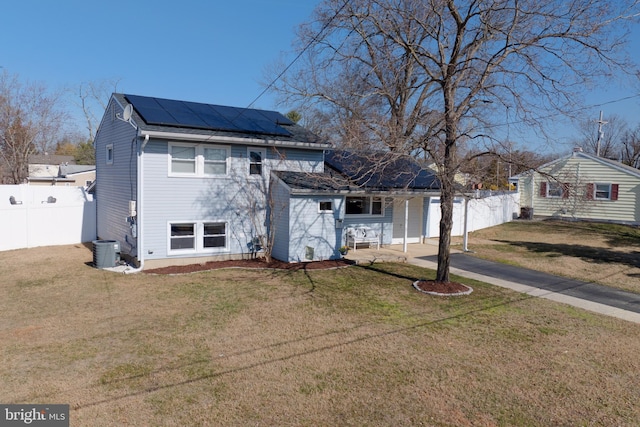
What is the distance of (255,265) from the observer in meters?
13.4

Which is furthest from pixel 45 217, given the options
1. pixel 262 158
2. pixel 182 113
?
pixel 262 158

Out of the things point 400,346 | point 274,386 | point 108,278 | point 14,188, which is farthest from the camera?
point 14,188

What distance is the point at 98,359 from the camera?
248 inches

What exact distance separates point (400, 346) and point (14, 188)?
19.1 m

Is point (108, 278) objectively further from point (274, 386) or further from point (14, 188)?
point (14, 188)

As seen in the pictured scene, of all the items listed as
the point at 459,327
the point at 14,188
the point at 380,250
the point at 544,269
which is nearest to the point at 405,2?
the point at 380,250

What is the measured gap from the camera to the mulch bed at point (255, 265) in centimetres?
1255

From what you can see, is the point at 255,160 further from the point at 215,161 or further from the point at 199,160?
the point at 199,160

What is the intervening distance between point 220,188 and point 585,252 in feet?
48.1

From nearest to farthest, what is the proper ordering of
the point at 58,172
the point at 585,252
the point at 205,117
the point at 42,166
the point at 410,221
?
1. the point at 205,117
2. the point at 585,252
3. the point at 410,221
4. the point at 58,172
5. the point at 42,166

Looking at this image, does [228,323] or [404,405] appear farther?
[228,323]

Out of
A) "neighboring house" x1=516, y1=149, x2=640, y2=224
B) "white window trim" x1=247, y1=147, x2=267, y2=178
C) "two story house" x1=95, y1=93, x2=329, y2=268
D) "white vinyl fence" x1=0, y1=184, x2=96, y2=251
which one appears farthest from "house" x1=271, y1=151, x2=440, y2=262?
"neighboring house" x1=516, y1=149, x2=640, y2=224

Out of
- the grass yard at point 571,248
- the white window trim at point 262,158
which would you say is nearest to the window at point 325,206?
the white window trim at point 262,158

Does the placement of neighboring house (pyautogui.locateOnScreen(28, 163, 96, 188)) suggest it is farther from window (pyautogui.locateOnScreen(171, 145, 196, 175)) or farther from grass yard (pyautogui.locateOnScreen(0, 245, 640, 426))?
grass yard (pyautogui.locateOnScreen(0, 245, 640, 426))
